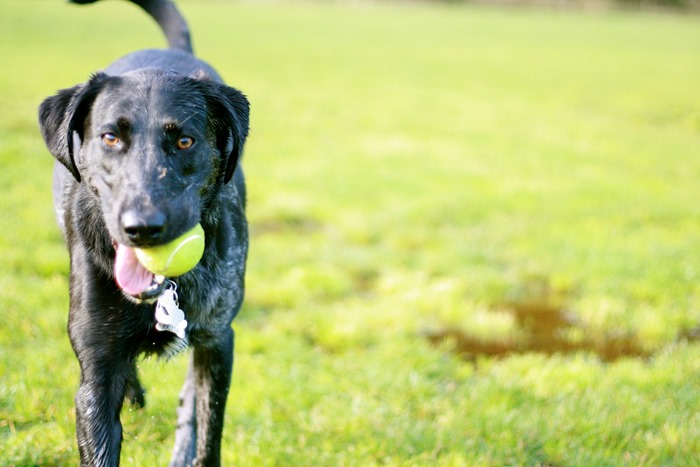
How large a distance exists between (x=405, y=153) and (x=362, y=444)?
7.20 m

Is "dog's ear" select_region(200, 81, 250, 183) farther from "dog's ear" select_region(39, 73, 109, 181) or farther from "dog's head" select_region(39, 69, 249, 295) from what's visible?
"dog's ear" select_region(39, 73, 109, 181)

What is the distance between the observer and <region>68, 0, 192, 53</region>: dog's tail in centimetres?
482

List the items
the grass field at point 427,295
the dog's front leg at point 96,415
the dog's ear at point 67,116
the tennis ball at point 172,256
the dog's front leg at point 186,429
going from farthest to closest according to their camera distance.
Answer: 1. the grass field at point 427,295
2. the dog's front leg at point 186,429
3. the dog's ear at point 67,116
4. the dog's front leg at point 96,415
5. the tennis ball at point 172,256

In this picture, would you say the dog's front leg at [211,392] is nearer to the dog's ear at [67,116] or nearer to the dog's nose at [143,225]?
the dog's nose at [143,225]

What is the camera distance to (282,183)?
27.0 ft

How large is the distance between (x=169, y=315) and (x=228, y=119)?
3.24 ft

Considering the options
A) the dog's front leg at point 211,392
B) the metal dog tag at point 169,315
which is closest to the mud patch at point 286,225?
the dog's front leg at point 211,392

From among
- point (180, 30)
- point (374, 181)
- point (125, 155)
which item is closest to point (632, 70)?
point (374, 181)

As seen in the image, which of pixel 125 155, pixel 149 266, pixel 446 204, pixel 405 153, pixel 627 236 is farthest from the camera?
pixel 405 153

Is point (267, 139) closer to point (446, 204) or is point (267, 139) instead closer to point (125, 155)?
point (446, 204)

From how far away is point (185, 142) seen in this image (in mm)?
2879

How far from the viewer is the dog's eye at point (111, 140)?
281 cm

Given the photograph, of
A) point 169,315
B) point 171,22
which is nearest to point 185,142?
point 169,315

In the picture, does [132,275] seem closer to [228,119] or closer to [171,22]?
[228,119]
